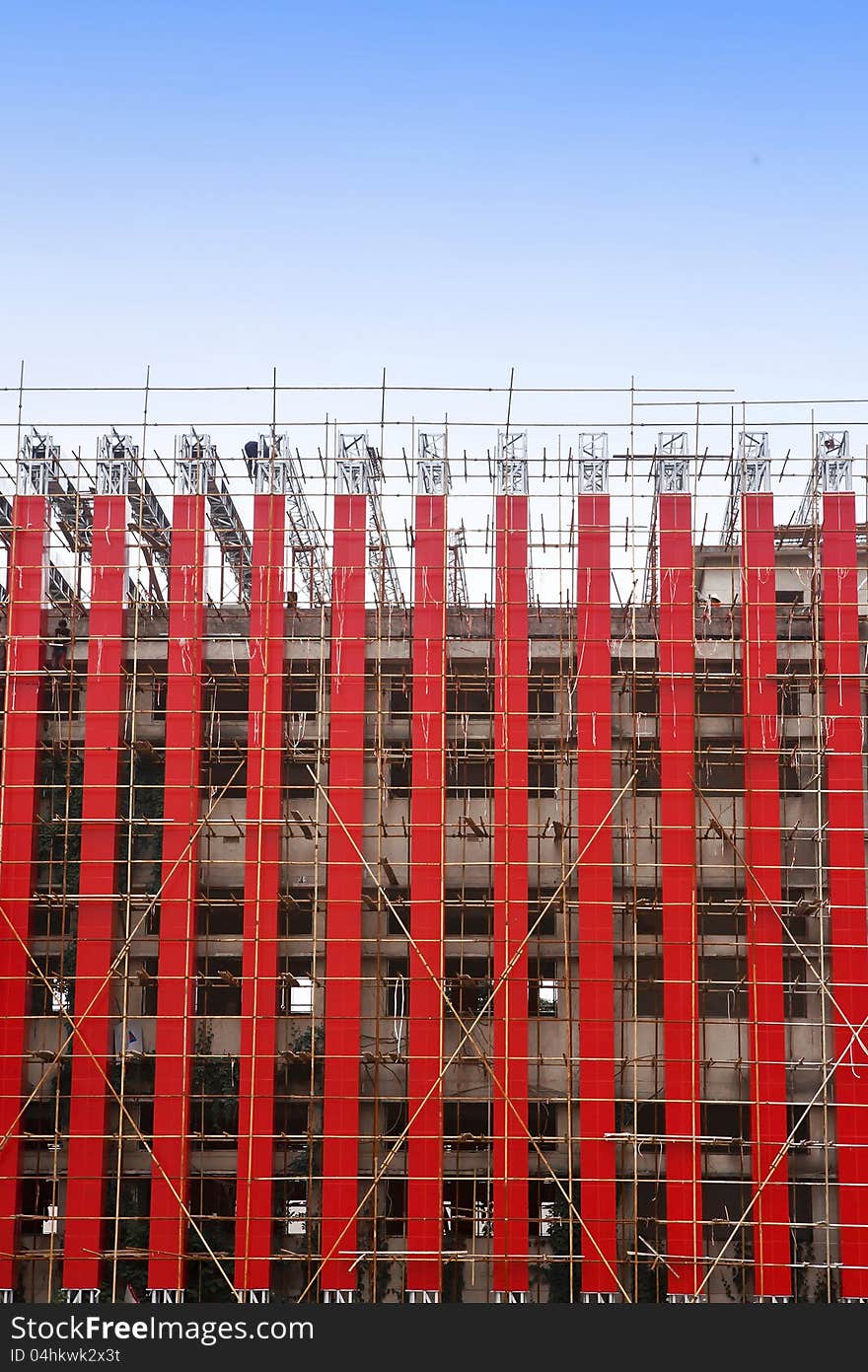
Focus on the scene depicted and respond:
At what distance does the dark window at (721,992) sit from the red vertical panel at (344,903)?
7082 mm

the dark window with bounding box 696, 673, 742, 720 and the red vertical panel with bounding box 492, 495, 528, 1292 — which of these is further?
the dark window with bounding box 696, 673, 742, 720

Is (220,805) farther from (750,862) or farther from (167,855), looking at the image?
(750,862)

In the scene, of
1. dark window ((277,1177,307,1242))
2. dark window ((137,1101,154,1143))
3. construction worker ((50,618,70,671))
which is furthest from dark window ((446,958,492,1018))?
construction worker ((50,618,70,671))

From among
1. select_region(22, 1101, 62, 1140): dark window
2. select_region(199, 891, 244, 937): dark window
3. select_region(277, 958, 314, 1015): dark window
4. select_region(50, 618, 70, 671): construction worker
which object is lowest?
select_region(22, 1101, 62, 1140): dark window

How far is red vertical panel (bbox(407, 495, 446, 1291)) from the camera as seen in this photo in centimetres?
3234

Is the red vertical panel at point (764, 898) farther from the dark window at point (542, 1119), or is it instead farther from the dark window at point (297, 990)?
the dark window at point (297, 990)

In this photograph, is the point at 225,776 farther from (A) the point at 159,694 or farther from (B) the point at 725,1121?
(B) the point at 725,1121

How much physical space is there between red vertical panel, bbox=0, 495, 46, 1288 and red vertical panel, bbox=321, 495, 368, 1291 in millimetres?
5945

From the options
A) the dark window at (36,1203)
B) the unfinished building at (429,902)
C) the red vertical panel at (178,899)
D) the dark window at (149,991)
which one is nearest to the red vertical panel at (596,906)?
the unfinished building at (429,902)

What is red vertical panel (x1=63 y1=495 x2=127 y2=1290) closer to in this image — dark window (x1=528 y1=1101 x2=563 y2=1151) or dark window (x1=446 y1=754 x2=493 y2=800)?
dark window (x1=446 y1=754 x2=493 y2=800)

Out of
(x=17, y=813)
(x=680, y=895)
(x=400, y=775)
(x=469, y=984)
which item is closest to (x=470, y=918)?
(x=469, y=984)

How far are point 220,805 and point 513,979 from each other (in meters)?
7.31

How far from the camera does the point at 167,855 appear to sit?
112 ft

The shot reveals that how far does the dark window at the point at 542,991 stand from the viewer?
35406 mm
